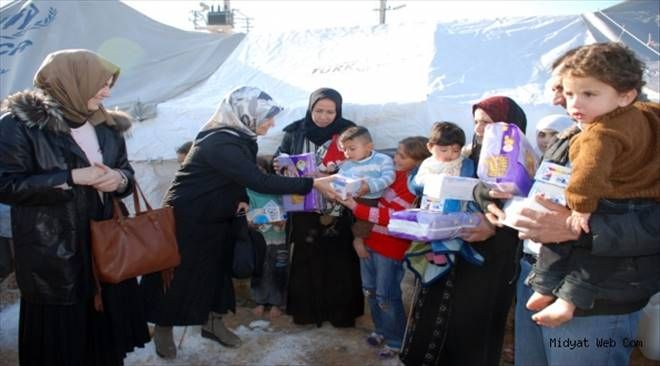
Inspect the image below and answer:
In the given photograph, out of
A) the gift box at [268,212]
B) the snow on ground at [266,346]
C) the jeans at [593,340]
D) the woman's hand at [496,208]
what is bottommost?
the snow on ground at [266,346]

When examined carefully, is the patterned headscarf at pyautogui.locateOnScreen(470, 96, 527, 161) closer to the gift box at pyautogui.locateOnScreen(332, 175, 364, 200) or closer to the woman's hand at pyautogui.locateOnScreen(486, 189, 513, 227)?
the woman's hand at pyautogui.locateOnScreen(486, 189, 513, 227)

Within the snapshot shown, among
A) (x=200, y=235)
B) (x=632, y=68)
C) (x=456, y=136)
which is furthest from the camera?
(x=200, y=235)

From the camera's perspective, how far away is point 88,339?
245cm

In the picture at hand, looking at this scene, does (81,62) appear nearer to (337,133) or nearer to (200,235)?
(200,235)

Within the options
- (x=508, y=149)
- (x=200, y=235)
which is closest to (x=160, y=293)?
(x=200, y=235)

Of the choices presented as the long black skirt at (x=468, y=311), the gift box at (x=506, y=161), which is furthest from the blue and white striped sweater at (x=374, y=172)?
the gift box at (x=506, y=161)

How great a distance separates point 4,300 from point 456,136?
13.1ft

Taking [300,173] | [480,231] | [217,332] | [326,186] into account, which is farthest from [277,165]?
[480,231]

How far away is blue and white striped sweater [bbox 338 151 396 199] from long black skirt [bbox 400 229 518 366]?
74 cm

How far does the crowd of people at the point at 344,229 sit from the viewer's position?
156 cm

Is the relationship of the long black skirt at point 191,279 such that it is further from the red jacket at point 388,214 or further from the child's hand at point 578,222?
the child's hand at point 578,222

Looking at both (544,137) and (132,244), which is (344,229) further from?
(132,244)

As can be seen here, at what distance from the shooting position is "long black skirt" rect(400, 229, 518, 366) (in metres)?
2.49

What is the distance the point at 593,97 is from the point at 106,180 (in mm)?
2020
